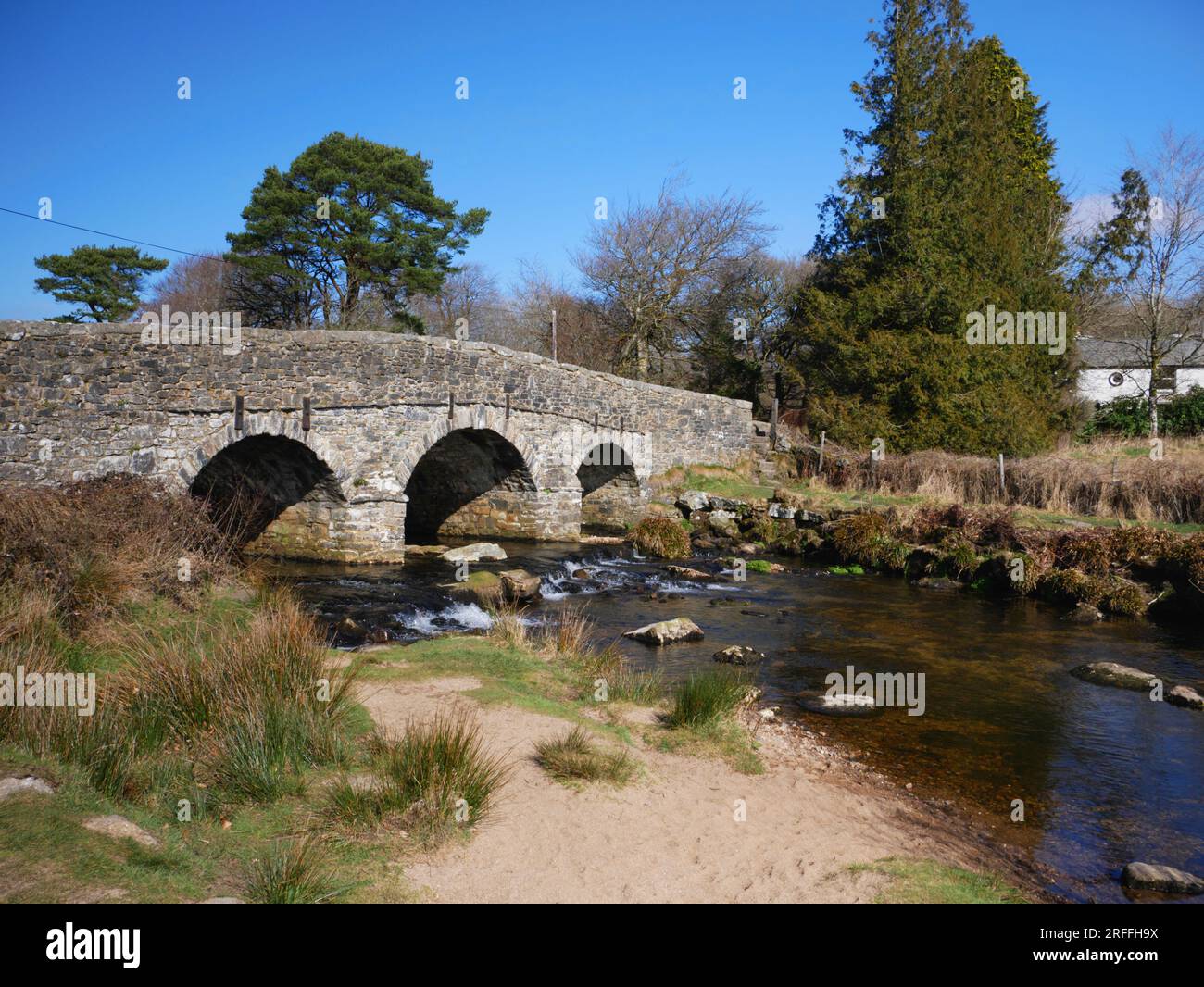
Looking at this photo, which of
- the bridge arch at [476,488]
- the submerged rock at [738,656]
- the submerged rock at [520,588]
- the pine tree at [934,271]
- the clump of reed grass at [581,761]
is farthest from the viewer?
the pine tree at [934,271]

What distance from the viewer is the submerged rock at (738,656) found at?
1059 cm

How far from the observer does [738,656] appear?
420 inches

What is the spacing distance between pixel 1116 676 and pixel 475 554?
1135 cm

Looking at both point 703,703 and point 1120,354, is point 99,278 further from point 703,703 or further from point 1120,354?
point 1120,354

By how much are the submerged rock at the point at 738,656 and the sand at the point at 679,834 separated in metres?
3.20

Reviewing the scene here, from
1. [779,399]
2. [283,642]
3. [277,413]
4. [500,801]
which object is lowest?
[500,801]

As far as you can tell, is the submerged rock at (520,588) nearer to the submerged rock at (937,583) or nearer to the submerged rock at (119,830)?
the submerged rock at (937,583)

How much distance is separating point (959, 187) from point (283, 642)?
27.1 m

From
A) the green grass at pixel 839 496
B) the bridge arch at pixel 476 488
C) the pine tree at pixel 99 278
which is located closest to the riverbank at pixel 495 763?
the green grass at pixel 839 496

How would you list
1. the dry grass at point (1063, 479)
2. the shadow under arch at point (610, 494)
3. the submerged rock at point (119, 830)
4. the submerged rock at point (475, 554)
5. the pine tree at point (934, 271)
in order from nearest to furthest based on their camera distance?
the submerged rock at point (119, 830) → the submerged rock at point (475, 554) → the dry grass at point (1063, 479) → the shadow under arch at point (610, 494) → the pine tree at point (934, 271)

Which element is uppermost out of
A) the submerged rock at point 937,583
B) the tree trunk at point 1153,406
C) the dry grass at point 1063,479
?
the tree trunk at point 1153,406

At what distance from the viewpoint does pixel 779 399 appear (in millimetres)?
34094
